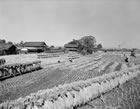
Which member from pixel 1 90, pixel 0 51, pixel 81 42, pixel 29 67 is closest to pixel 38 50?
pixel 0 51

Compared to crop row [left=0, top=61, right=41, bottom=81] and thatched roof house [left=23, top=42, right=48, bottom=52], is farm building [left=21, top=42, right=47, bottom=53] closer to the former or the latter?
thatched roof house [left=23, top=42, right=48, bottom=52]

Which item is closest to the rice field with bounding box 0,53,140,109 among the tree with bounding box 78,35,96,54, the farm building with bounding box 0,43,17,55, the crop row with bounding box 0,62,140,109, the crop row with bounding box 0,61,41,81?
the crop row with bounding box 0,62,140,109

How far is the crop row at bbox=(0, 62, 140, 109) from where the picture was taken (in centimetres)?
422

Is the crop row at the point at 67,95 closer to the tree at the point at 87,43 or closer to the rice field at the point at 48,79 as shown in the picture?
the rice field at the point at 48,79

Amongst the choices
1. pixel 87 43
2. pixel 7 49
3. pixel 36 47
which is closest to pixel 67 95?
pixel 7 49


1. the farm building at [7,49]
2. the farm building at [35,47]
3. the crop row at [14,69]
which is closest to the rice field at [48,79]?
the crop row at [14,69]

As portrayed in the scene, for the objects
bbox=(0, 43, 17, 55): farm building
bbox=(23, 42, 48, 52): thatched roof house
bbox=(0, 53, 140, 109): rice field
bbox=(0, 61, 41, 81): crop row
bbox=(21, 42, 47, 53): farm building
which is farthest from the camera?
bbox=(23, 42, 48, 52): thatched roof house

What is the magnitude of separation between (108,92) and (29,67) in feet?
37.1

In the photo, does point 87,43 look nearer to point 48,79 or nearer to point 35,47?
point 35,47

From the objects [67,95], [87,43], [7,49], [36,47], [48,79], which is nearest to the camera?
[67,95]

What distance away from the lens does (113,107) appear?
20.5 feet

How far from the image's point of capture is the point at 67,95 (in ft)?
18.3

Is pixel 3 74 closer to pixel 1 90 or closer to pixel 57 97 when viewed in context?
pixel 1 90

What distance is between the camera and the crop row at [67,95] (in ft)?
13.8
